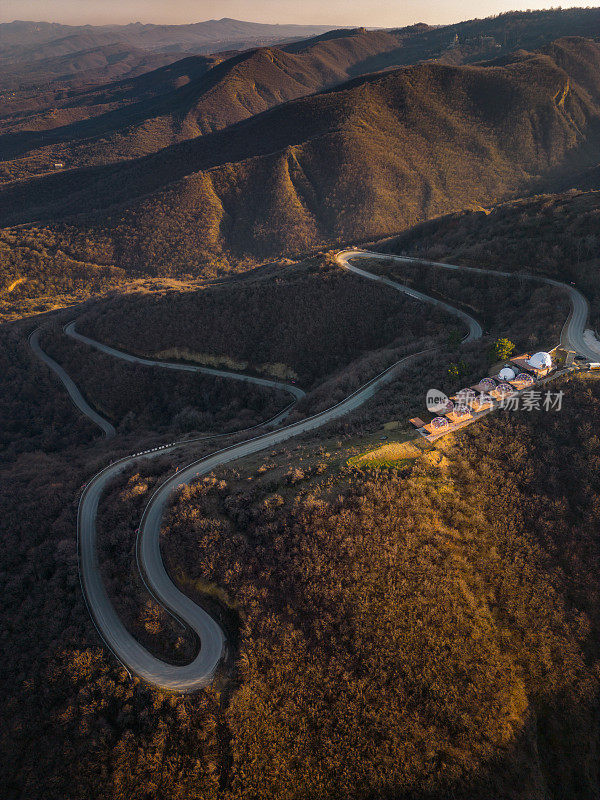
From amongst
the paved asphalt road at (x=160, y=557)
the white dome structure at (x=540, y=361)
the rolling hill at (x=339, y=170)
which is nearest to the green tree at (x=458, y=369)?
the white dome structure at (x=540, y=361)

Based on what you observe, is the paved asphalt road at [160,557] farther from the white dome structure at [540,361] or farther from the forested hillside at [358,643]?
the white dome structure at [540,361]

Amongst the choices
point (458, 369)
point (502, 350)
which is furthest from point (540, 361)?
point (458, 369)

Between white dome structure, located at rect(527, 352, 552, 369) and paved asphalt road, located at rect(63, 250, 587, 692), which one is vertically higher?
white dome structure, located at rect(527, 352, 552, 369)

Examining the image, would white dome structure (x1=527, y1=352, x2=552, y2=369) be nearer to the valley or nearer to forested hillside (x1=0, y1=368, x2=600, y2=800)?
the valley

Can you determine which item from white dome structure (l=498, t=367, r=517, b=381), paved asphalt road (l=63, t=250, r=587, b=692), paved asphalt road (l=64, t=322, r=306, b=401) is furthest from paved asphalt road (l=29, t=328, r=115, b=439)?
white dome structure (l=498, t=367, r=517, b=381)

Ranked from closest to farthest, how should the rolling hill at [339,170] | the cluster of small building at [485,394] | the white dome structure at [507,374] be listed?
1. the cluster of small building at [485,394]
2. the white dome structure at [507,374]
3. the rolling hill at [339,170]

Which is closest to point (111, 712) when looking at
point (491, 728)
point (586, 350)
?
point (491, 728)

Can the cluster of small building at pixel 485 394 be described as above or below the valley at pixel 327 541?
above
